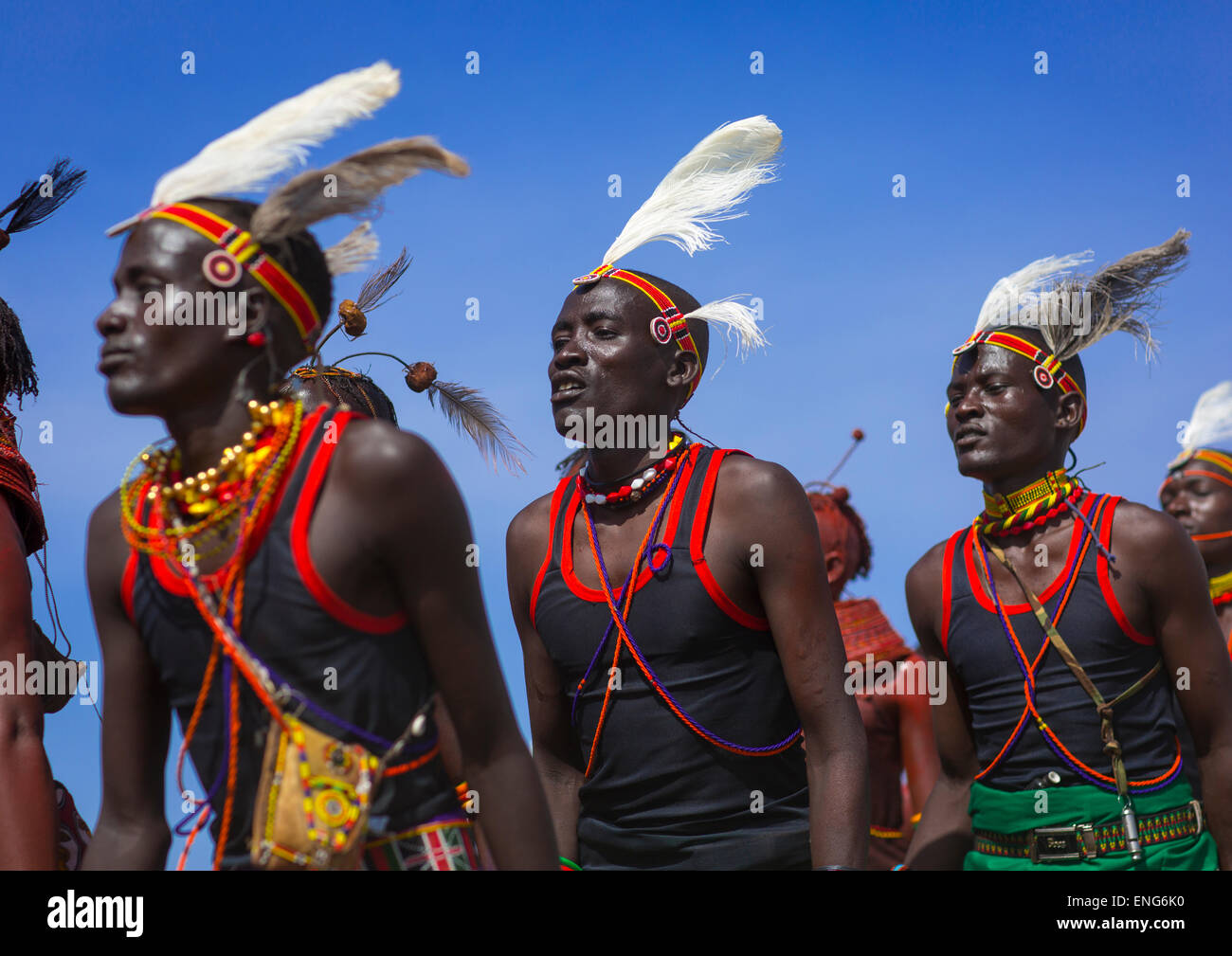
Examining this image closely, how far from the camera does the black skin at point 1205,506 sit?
29.0ft

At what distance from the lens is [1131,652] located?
5.20 metres

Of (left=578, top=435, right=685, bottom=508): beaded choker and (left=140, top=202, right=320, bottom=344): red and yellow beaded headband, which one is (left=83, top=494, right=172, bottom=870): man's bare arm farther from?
(left=578, top=435, right=685, bottom=508): beaded choker

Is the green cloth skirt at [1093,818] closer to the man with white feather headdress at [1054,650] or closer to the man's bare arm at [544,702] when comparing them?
the man with white feather headdress at [1054,650]

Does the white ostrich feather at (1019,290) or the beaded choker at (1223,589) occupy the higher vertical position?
the white ostrich feather at (1019,290)

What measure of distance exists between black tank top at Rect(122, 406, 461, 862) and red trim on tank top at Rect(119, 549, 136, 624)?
62 mm

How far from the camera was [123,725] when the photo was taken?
312 cm

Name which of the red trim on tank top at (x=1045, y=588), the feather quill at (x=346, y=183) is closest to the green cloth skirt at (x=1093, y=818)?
the red trim on tank top at (x=1045, y=588)

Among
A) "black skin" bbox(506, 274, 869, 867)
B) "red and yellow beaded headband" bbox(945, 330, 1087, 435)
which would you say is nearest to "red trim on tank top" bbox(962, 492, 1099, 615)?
"red and yellow beaded headband" bbox(945, 330, 1087, 435)

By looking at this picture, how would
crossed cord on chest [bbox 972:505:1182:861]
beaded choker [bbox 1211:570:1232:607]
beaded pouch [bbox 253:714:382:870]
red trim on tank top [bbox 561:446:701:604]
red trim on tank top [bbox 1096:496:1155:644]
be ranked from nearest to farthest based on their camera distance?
beaded pouch [bbox 253:714:382:870], red trim on tank top [bbox 561:446:701:604], crossed cord on chest [bbox 972:505:1182:861], red trim on tank top [bbox 1096:496:1155:644], beaded choker [bbox 1211:570:1232:607]


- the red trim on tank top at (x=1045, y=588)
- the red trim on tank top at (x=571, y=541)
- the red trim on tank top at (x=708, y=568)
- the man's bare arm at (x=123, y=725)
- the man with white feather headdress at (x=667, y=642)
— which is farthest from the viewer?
the red trim on tank top at (x=1045, y=588)

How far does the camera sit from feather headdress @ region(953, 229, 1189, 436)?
19.4 feet

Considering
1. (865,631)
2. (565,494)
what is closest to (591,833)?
(565,494)

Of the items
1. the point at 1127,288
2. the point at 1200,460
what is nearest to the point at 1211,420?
the point at 1200,460

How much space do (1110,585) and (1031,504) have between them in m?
0.48
